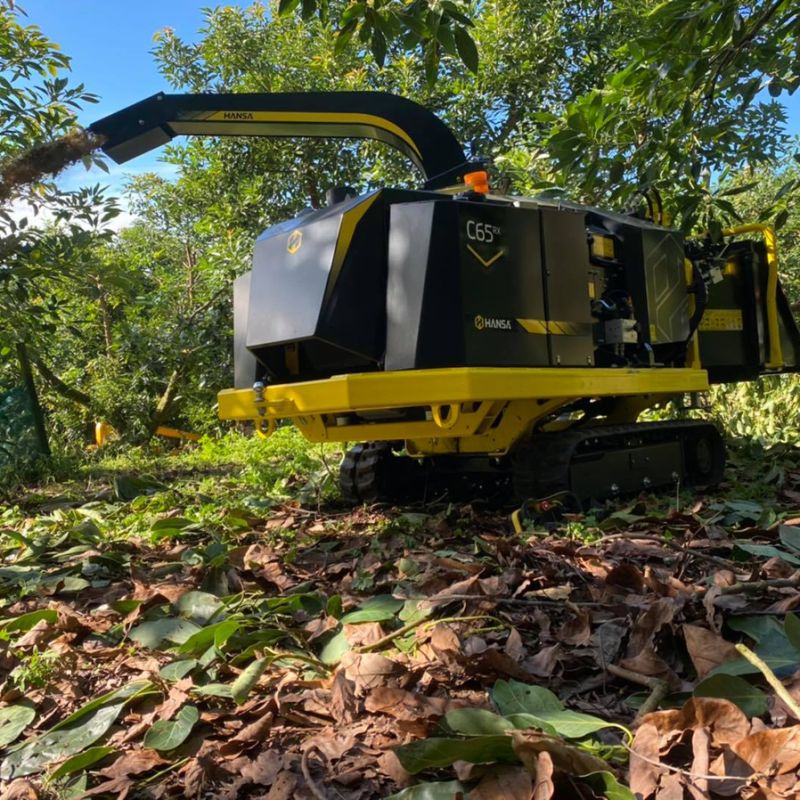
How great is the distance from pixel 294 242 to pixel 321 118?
1569mm

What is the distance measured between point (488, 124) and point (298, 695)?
11378mm

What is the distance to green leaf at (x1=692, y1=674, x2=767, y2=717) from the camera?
5.63 ft

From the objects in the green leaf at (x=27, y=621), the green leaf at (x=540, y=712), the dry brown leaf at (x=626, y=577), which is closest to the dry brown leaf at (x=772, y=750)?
the green leaf at (x=540, y=712)

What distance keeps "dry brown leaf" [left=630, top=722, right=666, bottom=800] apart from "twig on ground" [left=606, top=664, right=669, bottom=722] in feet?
0.37

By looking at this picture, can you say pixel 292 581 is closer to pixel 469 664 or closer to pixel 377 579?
pixel 377 579

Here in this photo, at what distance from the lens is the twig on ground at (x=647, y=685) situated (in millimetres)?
1849

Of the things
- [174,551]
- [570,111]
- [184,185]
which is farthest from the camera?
[184,185]

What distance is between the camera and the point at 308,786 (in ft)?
5.50

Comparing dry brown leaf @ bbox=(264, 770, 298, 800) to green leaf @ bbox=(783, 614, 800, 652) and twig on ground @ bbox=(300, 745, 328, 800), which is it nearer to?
twig on ground @ bbox=(300, 745, 328, 800)

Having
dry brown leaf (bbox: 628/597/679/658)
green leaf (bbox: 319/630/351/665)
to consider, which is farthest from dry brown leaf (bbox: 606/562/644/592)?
green leaf (bbox: 319/630/351/665)


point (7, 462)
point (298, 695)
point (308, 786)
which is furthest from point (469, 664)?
point (7, 462)

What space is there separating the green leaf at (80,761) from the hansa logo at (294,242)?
10.5 feet

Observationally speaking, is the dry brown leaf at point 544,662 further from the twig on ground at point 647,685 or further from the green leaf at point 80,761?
the green leaf at point 80,761

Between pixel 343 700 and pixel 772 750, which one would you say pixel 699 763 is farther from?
pixel 343 700
